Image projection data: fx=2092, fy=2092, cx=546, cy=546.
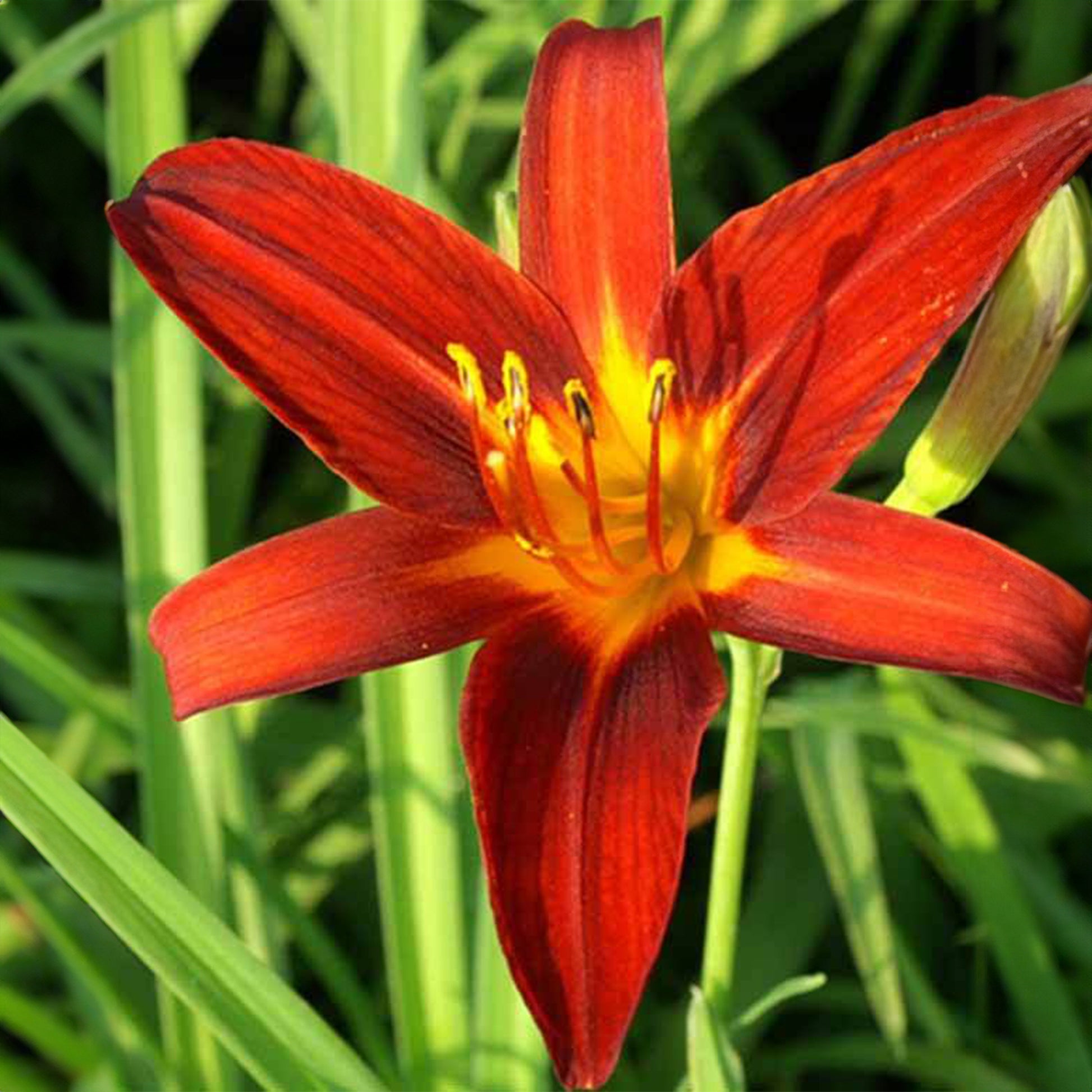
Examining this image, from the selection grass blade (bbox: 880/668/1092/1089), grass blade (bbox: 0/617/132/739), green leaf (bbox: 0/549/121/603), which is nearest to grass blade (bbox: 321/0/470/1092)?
grass blade (bbox: 0/617/132/739)

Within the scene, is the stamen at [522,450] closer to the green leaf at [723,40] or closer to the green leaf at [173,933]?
the green leaf at [173,933]

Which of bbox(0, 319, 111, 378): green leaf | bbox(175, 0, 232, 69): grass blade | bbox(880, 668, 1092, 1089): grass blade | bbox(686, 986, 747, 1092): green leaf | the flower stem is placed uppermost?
bbox(175, 0, 232, 69): grass blade

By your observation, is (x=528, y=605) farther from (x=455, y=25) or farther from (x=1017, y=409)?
(x=455, y=25)

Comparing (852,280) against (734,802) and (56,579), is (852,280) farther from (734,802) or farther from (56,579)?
(56,579)

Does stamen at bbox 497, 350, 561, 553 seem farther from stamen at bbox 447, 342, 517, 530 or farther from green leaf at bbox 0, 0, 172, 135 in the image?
green leaf at bbox 0, 0, 172, 135

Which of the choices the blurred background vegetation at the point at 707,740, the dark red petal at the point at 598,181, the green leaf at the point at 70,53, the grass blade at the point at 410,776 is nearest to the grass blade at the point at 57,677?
the blurred background vegetation at the point at 707,740

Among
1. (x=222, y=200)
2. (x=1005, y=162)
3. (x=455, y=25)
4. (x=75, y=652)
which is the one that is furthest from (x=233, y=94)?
(x=1005, y=162)
